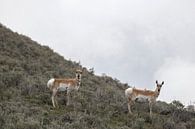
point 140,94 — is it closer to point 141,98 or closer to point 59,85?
point 141,98

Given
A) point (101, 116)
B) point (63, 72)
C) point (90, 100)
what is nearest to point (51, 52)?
point (63, 72)

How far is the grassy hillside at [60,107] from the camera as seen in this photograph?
50.6 ft

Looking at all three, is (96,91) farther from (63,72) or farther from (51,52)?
(51,52)

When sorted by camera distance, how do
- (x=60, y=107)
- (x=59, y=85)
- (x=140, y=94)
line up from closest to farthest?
(x=60, y=107) → (x=59, y=85) → (x=140, y=94)

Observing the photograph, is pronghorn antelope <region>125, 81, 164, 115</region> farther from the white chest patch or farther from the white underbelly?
the white chest patch

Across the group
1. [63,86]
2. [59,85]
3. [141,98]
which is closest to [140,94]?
[141,98]

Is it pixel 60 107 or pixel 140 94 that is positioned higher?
pixel 140 94

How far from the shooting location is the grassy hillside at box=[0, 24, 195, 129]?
15.4 meters

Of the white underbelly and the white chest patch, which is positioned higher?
the white chest patch

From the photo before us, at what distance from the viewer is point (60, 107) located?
1828cm

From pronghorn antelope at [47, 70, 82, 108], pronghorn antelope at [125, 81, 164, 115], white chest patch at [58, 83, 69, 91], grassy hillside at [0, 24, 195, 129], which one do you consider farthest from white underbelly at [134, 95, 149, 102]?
white chest patch at [58, 83, 69, 91]

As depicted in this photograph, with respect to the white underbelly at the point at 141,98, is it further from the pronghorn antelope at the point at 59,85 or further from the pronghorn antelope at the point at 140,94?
the pronghorn antelope at the point at 59,85

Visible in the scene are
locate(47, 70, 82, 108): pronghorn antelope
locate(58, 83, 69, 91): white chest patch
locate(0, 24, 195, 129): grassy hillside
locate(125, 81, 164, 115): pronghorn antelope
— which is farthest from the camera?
locate(125, 81, 164, 115): pronghorn antelope

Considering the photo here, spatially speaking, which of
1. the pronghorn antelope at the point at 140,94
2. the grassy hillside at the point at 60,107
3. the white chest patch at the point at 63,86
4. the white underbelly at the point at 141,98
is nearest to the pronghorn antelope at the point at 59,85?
the white chest patch at the point at 63,86
